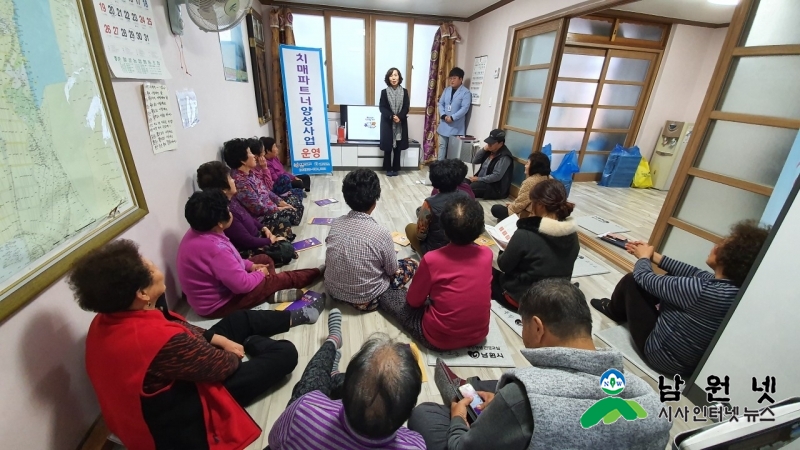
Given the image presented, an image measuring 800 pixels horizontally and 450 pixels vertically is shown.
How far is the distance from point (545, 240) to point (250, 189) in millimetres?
2049

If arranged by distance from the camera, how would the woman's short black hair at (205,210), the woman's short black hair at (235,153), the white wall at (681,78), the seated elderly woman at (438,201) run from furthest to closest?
the white wall at (681,78)
the woman's short black hair at (235,153)
the seated elderly woman at (438,201)
the woman's short black hair at (205,210)

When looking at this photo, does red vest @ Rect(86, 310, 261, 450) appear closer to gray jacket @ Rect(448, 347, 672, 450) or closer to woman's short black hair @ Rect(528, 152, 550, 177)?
gray jacket @ Rect(448, 347, 672, 450)

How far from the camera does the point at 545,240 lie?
170 cm

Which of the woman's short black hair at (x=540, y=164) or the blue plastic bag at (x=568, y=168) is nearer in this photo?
the woman's short black hair at (x=540, y=164)

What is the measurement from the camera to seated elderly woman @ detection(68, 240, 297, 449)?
864 millimetres

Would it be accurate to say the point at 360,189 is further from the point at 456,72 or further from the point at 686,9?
the point at 686,9

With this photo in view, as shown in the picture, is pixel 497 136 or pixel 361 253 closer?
pixel 361 253

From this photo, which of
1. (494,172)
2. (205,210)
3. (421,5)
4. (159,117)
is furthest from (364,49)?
(205,210)

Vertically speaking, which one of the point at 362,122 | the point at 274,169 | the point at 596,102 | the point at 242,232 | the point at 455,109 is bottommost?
the point at 242,232

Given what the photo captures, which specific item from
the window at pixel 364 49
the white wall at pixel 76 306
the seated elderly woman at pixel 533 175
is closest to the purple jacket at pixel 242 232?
the white wall at pixel 76 306

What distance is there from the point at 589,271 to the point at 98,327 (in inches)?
107

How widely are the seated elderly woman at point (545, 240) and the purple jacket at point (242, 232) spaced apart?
1617 millimetres

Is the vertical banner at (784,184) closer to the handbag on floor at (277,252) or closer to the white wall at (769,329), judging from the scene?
the white wall at (769,329)

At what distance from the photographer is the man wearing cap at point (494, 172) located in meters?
3.65
